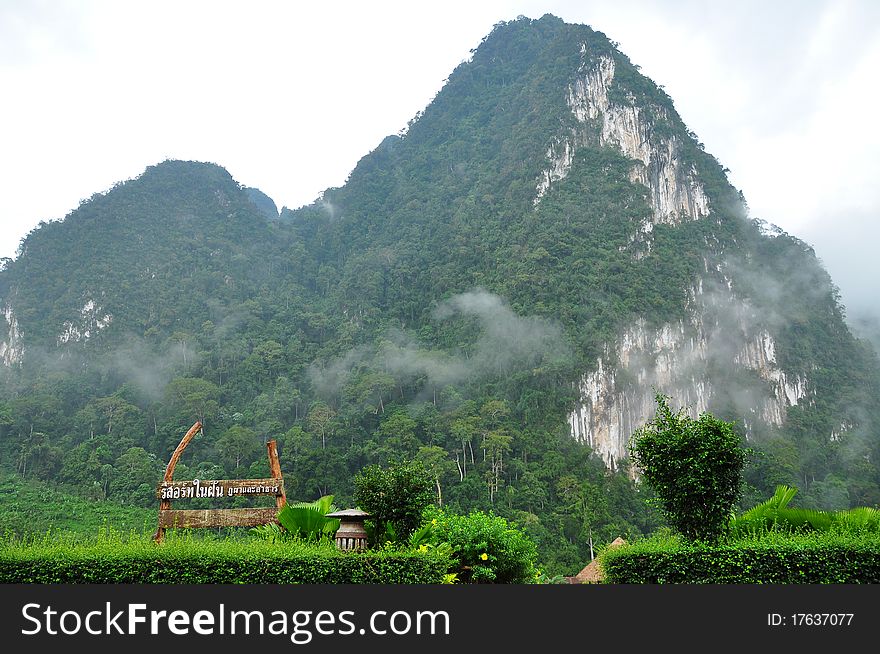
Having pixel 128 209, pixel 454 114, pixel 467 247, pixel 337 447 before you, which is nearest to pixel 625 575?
pixel 337 447

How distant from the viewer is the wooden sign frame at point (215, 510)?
403 inches

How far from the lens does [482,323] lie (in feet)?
242

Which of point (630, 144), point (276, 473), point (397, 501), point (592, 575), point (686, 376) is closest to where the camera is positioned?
point (397, 501)

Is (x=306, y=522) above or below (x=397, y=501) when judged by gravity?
below

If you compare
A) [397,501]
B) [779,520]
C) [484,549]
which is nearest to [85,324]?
[484,549]

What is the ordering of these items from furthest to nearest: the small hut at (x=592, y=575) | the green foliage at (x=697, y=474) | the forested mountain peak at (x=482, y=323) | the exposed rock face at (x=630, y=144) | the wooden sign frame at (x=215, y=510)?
the exposed rock face at (x=630, y=144)
the forested mountain peak at (x=482, y=323)
the wooden sign frame at (x=215, y=510)
the small hut at (x=592, y=575)
the green foliage at (x=697, y=474)

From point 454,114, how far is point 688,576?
123158 mm

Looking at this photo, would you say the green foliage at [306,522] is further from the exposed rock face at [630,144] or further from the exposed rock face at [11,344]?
the exposed rock face at [11,344]

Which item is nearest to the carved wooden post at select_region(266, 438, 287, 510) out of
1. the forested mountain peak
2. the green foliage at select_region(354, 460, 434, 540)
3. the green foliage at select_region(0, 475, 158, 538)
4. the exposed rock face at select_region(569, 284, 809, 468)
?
the green foliage at select_region(354, 460, 434, 540)

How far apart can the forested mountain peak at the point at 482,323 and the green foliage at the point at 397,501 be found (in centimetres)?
3123

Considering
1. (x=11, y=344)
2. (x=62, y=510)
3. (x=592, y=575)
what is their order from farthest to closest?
1. (x=11, y=344)
2. (x=62, y=510)
3. (x=592, y=575)

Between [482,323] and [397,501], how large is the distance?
64218mm

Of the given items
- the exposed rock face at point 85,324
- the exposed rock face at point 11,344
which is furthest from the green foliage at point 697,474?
the exposed rock face at point 11,344

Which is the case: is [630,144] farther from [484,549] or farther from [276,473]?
[276,473]
